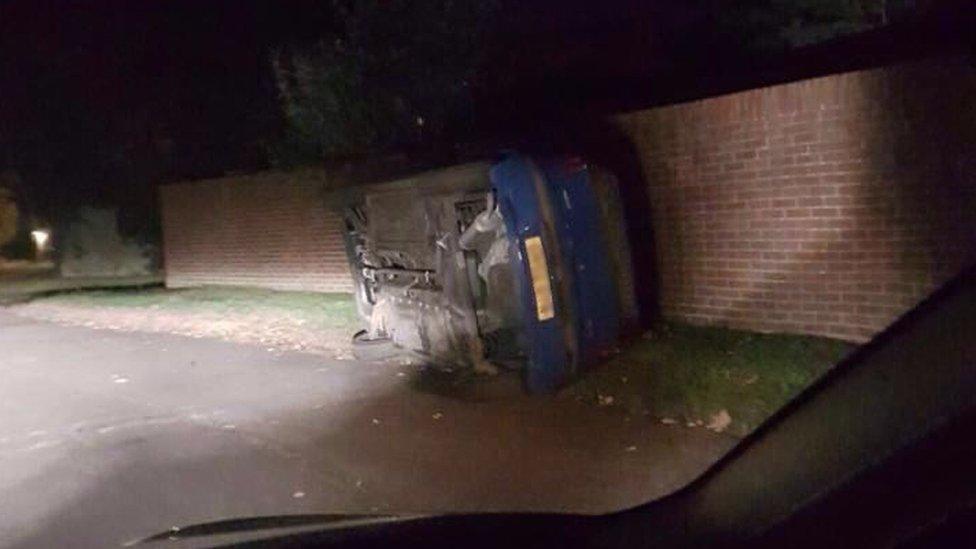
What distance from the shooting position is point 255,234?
19.1m

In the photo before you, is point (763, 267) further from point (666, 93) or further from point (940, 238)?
point (666, 93)

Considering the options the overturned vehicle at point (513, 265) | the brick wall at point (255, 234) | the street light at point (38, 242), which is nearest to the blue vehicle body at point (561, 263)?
the overturned vehicle at point (513, 265)

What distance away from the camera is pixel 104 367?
12289 mm

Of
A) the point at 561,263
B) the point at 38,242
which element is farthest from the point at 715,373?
the point at 38,242

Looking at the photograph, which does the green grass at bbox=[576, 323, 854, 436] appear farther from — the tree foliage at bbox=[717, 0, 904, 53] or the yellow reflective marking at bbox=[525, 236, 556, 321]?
the tree foliage at bbox=[717, 0, 904, 53]

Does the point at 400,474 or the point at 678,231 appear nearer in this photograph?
the point at 400,474

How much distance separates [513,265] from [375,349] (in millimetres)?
2976

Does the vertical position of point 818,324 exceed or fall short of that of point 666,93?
it falls short

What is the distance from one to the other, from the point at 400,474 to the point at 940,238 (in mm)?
3916

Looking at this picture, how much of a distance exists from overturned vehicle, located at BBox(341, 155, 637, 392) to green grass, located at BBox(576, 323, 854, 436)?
0.30 m

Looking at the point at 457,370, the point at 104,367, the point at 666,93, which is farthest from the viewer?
the point at 666,93

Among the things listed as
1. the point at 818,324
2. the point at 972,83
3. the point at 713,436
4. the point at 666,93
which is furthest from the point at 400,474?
the point at 666,93

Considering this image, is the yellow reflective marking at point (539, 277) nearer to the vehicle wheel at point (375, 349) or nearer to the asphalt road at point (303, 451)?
the asphalt road at point (303, 451)

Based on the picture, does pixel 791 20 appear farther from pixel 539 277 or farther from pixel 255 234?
pixel 255 234
